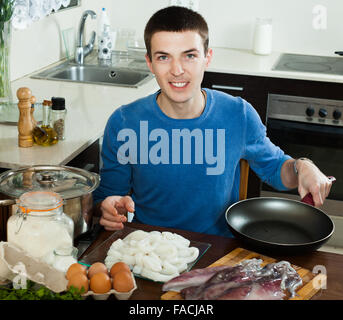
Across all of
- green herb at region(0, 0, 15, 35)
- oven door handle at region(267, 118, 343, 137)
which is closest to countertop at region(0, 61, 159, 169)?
green herb at region(0, 0, 15, 35)

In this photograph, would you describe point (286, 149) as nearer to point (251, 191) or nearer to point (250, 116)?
point (251, 191)

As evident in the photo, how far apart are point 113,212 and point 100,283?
376 mm

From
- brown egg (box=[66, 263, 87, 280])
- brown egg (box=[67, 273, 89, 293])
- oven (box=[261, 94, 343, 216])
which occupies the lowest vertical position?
oven (box=[261, 94, 343, 216])

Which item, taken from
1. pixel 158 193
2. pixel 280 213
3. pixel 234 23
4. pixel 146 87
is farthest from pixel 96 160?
pixel 234 23

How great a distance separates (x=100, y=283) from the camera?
1150 mm

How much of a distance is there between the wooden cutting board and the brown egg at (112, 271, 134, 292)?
0.11 metres

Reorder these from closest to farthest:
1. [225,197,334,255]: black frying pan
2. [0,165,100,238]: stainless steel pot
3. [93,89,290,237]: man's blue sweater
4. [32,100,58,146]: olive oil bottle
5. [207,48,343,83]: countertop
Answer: [0,165,100,238]: stainless steel pot < [225,197,334,255]: black frying pan < [93,89,290,237]: man's blue sweater < [32,100,58,146]: olive oil bottle < [207,48,343,83]: countertop

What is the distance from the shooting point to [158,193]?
1965mm

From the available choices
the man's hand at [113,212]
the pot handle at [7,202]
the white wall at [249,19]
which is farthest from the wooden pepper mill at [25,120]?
the white wall at [249,19]

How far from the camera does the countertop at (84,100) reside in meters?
2.00

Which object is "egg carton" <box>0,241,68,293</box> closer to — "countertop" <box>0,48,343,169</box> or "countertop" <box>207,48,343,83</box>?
"countertop" <box>0,48,343,169</box>

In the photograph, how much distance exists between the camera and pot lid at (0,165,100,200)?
56.5 inches

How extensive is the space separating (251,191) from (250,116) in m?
1.51

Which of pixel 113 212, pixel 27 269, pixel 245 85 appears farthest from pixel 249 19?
pixel 27 269
